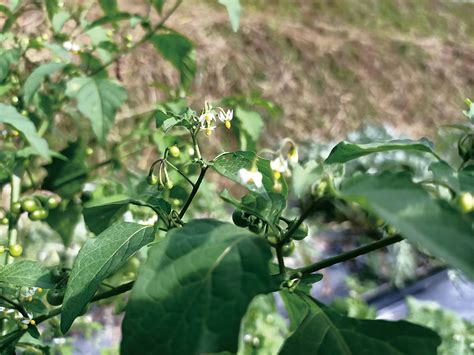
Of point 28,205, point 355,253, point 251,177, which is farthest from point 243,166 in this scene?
point 28,205

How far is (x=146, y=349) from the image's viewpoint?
0.41m

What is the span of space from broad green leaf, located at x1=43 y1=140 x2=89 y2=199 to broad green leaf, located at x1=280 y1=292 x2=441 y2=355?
833 millimetres

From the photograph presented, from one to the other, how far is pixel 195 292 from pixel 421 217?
18cm

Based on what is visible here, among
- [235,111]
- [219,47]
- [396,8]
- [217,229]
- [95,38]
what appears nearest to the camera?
[217,229]

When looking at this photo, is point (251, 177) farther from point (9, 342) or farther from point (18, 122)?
point (18, 122)

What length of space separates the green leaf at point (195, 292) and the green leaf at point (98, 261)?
0.34 ft

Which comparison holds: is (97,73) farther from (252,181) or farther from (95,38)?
(252,181)

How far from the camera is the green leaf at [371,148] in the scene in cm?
48

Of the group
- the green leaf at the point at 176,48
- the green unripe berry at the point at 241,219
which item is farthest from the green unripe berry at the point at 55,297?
the green leaf at the point at 176,48

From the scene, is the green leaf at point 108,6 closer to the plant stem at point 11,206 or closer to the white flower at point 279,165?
the plant stem at point 11,206

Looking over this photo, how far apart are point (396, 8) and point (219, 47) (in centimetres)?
333

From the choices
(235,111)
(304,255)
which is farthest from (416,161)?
(235,111)

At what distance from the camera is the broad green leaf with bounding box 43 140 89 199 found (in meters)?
1.24

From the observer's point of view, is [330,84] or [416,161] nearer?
[416,161]
